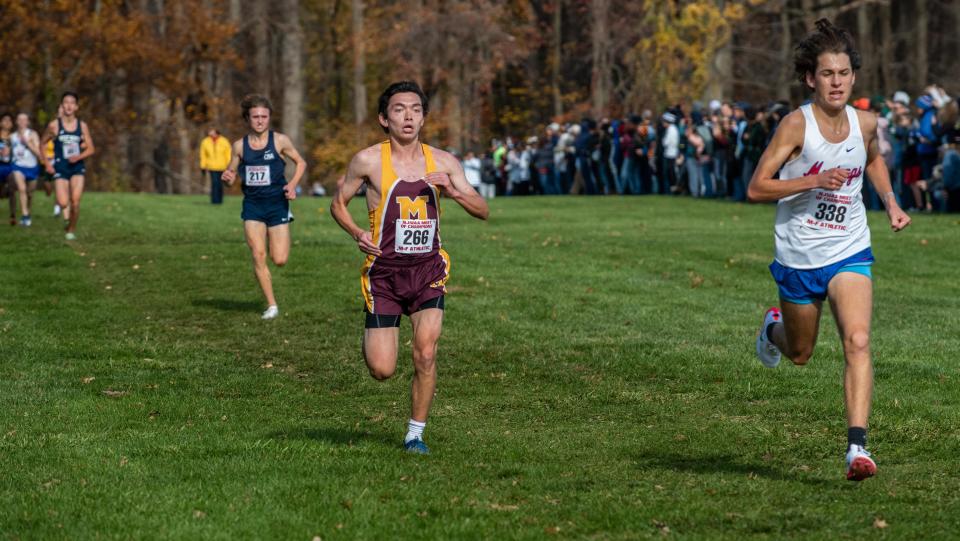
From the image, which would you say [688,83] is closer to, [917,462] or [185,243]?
[185,243]

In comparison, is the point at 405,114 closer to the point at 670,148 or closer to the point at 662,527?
the point at 662,527

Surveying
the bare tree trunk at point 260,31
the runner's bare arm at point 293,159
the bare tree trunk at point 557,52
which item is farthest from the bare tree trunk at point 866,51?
the runner's bare arm at point 293,159

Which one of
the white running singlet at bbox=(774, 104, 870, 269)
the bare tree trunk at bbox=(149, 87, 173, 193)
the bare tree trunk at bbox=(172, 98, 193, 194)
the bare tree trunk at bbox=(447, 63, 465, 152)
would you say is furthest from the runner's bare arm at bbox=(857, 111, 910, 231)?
the bare tree trunk at bbox=(172, 98, 193, 194)

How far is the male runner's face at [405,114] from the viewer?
835cm

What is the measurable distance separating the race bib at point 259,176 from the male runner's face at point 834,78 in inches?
337

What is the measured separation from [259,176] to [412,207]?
7.42m

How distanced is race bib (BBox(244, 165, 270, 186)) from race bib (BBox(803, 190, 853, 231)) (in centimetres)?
850

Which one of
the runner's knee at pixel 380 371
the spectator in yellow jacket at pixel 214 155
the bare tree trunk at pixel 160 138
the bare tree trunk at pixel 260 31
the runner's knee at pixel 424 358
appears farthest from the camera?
the bare tree trunk at pixel 160 138

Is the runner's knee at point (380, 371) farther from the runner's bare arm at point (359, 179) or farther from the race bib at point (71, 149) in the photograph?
the race bib at point (71, 149)

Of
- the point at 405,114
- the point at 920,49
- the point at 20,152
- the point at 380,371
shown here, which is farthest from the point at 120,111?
the point at 405,114

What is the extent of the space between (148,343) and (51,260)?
26.7ft

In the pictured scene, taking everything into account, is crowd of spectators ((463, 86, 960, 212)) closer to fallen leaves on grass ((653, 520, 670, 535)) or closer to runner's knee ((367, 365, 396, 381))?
runner's knee ((367, 365, 396, 381))

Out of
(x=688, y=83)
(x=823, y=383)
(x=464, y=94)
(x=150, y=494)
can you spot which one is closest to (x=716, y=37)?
(x=688, y=83)

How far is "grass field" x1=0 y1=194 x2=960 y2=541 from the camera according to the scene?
23.0ft
